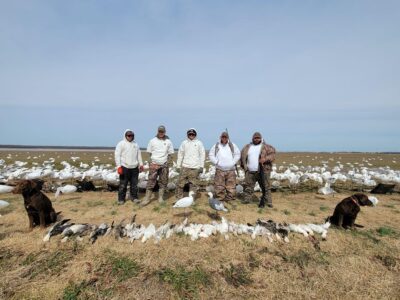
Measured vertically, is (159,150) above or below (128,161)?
above

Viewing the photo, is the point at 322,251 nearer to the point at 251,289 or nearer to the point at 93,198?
the point at 251,289

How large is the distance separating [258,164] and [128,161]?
4.47 metres

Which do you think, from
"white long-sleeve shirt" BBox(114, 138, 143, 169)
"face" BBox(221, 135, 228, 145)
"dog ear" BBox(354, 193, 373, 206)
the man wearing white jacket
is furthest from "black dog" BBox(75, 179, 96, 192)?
"dog ear" BBox(354, 193, 373, 206)

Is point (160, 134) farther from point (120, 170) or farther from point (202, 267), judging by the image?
point (202, 267)

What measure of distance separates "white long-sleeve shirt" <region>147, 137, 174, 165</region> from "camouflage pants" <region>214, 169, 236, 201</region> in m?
1.99

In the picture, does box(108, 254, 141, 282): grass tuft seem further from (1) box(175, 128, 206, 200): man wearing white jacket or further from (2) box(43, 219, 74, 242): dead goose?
(1) box(175, 128, 206, 200): man wearing white jacket

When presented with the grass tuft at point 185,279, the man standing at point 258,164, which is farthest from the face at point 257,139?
the grass tuft at point 185,279

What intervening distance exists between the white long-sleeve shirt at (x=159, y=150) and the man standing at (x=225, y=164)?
164 centimetres

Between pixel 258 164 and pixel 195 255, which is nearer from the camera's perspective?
pixel 195 255

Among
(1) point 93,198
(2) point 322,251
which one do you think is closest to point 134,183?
(1) point 93,198

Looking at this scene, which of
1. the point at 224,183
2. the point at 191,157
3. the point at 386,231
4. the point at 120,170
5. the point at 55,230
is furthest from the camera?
the point at 224,183

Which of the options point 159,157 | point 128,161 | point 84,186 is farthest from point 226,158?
point 84,186

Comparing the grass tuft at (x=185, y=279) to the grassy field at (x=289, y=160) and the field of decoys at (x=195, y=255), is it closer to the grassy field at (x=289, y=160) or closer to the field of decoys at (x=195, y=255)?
the field of decoys at (x=195, y=255)

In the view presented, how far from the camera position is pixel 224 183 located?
1014cm
